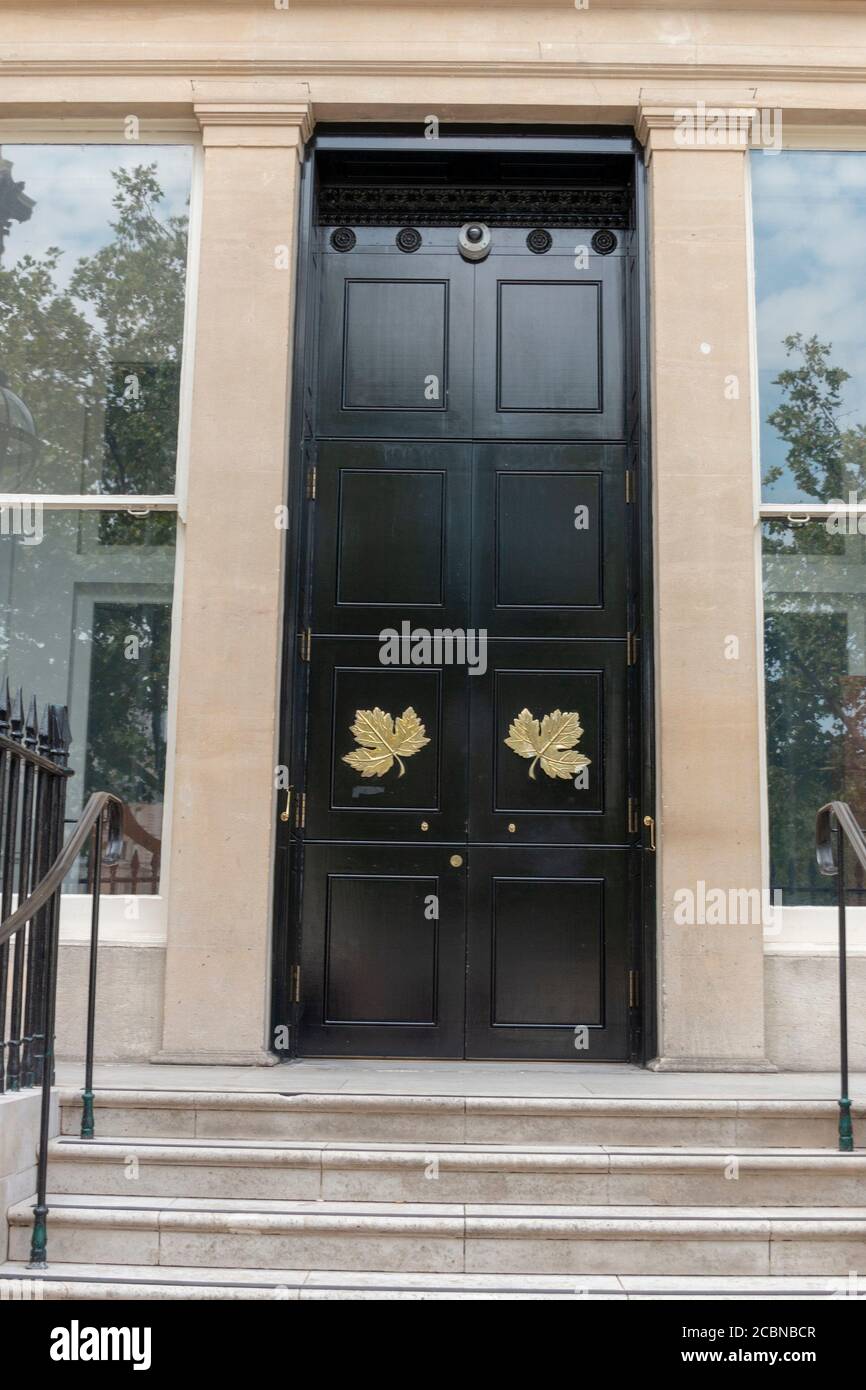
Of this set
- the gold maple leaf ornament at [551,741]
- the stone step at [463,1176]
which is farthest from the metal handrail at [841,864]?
the gold maple leaf ornament at [551,741]

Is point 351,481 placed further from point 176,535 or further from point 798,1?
point 798,1

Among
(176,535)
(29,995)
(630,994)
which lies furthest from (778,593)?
(29,995)

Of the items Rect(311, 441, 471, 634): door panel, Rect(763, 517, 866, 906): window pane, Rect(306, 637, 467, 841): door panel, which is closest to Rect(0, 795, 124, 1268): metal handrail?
Rect(306, 637, 467, 841): door panel

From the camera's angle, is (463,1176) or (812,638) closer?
(463,1176)

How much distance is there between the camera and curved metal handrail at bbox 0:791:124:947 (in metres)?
4.52

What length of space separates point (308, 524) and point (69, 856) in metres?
2.89

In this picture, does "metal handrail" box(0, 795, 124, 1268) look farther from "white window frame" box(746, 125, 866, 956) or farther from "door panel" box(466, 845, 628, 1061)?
"white window frame" box(746, 125, 866, 956)

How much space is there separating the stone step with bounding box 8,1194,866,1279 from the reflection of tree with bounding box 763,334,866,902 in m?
2.39

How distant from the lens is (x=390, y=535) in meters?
7.28

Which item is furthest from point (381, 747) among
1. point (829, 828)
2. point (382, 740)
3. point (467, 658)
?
point (829, 828)

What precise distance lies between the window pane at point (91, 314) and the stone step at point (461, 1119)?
332cm

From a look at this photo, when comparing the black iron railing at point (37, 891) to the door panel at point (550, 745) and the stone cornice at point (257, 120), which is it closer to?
the door panel at point (550, 745)

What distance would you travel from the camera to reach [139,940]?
265 inches

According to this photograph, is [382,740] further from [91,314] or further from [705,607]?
[91,314]
